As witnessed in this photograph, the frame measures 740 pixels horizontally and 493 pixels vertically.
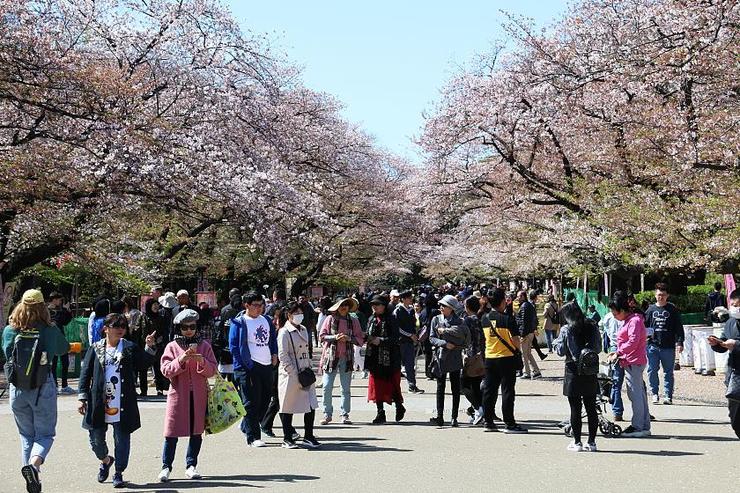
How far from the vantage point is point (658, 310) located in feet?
41.0

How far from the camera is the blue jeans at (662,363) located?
12.4 meters

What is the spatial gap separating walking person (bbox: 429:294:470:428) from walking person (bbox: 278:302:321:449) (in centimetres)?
188

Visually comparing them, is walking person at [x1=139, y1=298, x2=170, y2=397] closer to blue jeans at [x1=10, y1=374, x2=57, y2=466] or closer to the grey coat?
the grey coat

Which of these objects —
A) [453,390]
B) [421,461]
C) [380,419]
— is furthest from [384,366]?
[421,461]

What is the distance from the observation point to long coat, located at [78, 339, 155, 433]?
732 cm

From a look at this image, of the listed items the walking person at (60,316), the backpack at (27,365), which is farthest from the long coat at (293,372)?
the walking person at (60,316)

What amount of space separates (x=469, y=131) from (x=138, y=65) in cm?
1169

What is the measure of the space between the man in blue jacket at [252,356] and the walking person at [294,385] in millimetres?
184

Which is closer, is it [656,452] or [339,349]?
[656,452]

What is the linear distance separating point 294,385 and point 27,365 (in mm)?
3109

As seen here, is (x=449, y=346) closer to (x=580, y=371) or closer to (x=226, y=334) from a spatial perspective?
(x=580, y=371)

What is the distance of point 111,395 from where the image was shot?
24.2 feet

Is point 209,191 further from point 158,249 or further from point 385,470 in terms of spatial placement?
point 385,470

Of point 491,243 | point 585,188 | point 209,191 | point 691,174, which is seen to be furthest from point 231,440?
point 491,243
